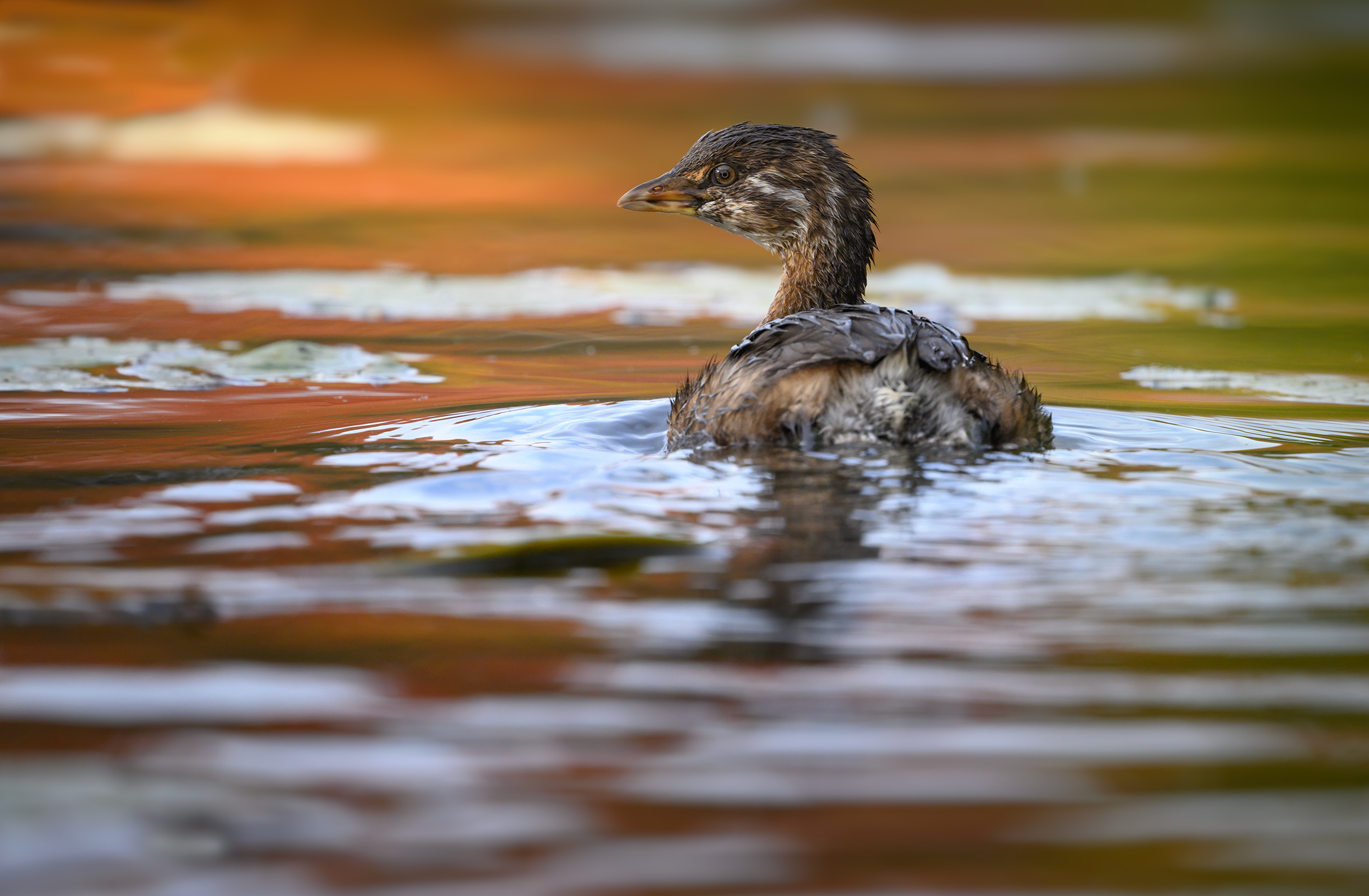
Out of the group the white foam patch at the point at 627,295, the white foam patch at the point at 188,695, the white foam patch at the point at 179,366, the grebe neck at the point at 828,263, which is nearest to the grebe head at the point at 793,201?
the grebe neck at the point at 828,263

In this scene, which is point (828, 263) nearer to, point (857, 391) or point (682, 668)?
point (857, 391)

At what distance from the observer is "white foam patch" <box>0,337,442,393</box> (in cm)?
645

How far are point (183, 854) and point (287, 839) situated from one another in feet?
0.46

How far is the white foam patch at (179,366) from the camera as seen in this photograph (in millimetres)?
6453

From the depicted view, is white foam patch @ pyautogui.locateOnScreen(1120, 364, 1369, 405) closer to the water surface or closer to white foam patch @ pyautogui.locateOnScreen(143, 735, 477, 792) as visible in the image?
the water surface

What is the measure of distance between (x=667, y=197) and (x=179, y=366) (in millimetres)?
2399

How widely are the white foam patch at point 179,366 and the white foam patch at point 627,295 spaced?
147 centimetres

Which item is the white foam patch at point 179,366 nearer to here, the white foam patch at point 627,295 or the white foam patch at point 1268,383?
the white foam patch at point 627,295

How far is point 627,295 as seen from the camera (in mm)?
9125

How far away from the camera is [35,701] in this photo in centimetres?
259

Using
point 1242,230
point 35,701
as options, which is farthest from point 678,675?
point 1242,230

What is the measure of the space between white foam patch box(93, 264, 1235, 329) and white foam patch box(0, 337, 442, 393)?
1466 mm

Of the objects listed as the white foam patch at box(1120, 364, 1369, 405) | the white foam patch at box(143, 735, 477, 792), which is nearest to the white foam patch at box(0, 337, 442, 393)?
the white foam patch at box(1120, 364, 1369, 405)

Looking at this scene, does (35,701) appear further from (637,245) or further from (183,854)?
(637,245)
